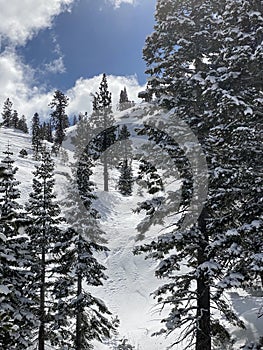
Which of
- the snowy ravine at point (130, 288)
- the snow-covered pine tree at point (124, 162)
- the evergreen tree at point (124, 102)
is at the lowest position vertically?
the snowy ravine at point (130, 288)

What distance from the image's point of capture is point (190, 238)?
1012 centimetres

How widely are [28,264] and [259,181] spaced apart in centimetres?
912

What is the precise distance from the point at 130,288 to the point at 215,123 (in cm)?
1905

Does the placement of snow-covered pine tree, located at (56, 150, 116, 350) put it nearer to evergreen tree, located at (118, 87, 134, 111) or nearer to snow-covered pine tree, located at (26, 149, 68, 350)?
snow-covered pine tree, located at (26, 149, 68, 350)

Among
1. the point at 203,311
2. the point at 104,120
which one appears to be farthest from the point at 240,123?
the point at 104,120

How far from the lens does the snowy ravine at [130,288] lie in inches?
723

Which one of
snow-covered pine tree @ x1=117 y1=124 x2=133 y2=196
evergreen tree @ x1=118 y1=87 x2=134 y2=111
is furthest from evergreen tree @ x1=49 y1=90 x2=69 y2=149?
evergreen tree @ x1=118 y1=87 x2=134 y2=111

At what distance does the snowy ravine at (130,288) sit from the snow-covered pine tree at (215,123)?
304 cm

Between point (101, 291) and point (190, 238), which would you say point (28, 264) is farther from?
point (101, 291)

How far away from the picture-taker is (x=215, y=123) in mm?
10539

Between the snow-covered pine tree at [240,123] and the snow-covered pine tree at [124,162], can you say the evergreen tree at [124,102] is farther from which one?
the snow-covered pine tree at [240,123]

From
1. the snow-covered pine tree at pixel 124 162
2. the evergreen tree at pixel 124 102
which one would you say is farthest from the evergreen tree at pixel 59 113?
the evergreen tree at pixel 124 102

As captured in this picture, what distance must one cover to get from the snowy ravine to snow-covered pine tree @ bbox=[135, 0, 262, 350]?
9.99 feet

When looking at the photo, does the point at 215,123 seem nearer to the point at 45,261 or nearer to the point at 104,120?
the point at 45,261
